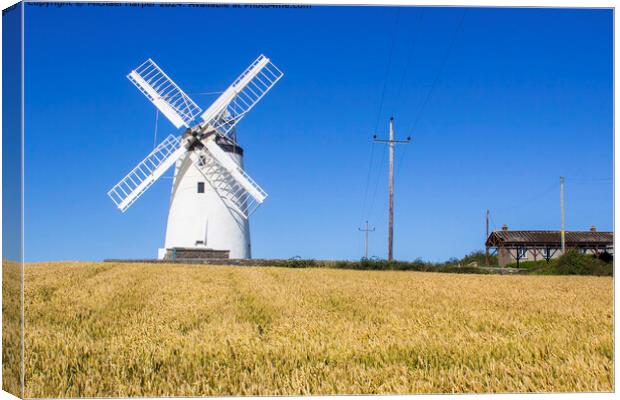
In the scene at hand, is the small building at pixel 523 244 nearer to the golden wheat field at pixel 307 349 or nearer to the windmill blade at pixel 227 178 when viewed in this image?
the windmill blade at pixel 227 178

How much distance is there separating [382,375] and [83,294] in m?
5.39

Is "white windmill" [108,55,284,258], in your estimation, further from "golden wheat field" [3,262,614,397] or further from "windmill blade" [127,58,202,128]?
"golden wheat field" [3,262,614,397]

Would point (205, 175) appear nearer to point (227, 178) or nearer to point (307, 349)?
point (227, 178)

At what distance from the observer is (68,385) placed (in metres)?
4.01

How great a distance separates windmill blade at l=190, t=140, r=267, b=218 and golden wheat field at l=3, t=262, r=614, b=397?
1813 centimetres

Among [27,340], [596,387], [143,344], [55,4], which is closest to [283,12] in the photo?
[55,4]

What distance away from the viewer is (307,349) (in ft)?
14.7

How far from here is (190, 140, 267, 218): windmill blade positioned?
2541 cm

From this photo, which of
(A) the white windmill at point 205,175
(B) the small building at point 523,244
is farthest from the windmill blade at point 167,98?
(B) the small building at point 523,244

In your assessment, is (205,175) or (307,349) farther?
(205,175)

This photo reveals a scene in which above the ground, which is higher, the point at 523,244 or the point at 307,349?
the point at 523,244

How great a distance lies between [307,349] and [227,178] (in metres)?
21.8

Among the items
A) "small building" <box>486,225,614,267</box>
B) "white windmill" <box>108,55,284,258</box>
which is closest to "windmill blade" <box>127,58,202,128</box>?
"white windmill" <box>108,55,284,258</box>

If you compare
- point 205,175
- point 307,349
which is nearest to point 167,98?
point 205,175
